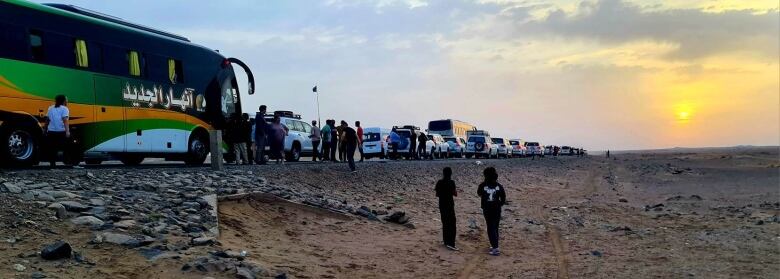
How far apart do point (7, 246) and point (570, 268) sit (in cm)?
819

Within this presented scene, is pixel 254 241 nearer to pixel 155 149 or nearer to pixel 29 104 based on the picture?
pixel 29 104

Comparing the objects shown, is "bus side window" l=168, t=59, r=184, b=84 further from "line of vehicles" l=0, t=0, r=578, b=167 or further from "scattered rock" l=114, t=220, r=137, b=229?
"scattered rock" l=114, t=220, r=137, b=229

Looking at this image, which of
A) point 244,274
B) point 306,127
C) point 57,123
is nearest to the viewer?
point 244,274

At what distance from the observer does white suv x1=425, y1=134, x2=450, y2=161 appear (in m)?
43.2

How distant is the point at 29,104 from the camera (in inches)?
542

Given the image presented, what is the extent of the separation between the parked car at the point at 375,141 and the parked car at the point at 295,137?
9.28 metres

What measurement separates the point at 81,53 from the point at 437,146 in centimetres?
3141

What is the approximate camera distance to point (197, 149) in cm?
2030

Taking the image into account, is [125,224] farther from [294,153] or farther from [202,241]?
[294,153]

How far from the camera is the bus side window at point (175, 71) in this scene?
1878 centimetres

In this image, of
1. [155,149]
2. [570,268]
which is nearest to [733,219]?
[570,268]

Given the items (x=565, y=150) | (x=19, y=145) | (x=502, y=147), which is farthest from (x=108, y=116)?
(x=565, y=150)

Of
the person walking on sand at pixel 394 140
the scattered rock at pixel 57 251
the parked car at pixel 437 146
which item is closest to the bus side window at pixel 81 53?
the scattered rock at pixel 57 251

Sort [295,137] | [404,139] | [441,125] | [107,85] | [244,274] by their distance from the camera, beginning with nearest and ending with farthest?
[244,274] → [107,85] → [295,137] → [404,139] → [441,125]
